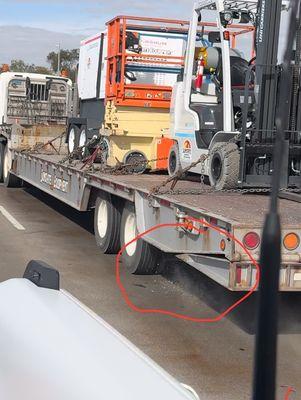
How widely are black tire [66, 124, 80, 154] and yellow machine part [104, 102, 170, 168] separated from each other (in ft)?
7.33

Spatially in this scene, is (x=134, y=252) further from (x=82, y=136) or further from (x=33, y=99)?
(x=33, y=99)

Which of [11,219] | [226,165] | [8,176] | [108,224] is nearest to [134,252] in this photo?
[108,224]

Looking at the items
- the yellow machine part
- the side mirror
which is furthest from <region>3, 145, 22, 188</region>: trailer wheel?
the side mirror

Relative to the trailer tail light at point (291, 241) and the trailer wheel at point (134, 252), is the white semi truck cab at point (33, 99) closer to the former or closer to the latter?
the trailer wheel at point (134, 252)

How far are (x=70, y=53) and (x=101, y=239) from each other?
244 feet

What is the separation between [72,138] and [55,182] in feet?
9.42

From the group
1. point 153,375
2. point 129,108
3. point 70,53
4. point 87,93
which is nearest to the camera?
point 153,375

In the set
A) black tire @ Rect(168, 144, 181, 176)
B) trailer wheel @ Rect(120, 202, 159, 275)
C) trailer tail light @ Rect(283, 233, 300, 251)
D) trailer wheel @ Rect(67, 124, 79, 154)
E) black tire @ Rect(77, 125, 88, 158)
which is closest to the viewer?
trailer tail light @ Rect(283, 233, 300, 251)

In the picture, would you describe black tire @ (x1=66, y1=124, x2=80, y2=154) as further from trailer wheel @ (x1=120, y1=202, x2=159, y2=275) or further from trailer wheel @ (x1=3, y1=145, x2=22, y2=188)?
trailer wheel @ (x1=120, y1=202, x2=159, y2=275)

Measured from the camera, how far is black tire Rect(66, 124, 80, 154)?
13.8 m

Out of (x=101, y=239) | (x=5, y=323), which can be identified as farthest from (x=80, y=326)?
(x=101, y=239)

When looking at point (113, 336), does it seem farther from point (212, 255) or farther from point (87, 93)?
point (87, 93)

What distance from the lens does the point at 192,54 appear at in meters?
8.84

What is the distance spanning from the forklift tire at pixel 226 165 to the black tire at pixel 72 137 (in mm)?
6616
